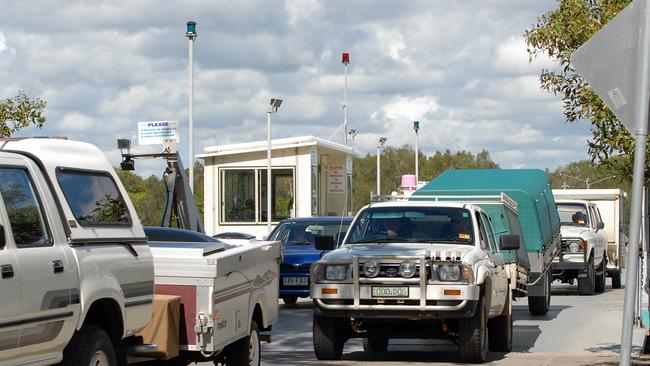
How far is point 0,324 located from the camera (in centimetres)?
682

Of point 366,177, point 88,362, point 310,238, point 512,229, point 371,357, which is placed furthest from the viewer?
point 366,177

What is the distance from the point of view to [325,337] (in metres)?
13.8

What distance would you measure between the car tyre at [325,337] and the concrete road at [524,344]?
0.46ft

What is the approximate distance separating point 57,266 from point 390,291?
638cm

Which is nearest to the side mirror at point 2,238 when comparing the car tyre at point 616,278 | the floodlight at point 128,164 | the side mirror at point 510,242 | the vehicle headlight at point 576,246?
the side mirror at point 510,242

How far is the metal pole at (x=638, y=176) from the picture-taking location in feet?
21.9

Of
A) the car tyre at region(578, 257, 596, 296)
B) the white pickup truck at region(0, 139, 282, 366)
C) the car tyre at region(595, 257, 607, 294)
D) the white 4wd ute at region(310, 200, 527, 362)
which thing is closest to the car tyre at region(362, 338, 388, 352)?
the white 4wd ute at region(310, 200, 527, 362)

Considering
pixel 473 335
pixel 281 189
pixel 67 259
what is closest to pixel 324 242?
pixel 473 335

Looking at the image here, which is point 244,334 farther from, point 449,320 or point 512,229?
point 512,229

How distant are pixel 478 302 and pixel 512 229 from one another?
18.9ft

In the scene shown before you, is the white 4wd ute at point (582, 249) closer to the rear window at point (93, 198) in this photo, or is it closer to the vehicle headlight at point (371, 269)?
the vehicle headlight at point (371, 269)

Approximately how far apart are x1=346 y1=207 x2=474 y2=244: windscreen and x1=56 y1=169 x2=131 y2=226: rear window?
6.28 m

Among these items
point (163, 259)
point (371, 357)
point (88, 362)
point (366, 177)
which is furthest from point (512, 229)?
point (366, 177)

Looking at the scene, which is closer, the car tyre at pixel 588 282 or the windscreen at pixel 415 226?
the windscreen at pixel 415 226
